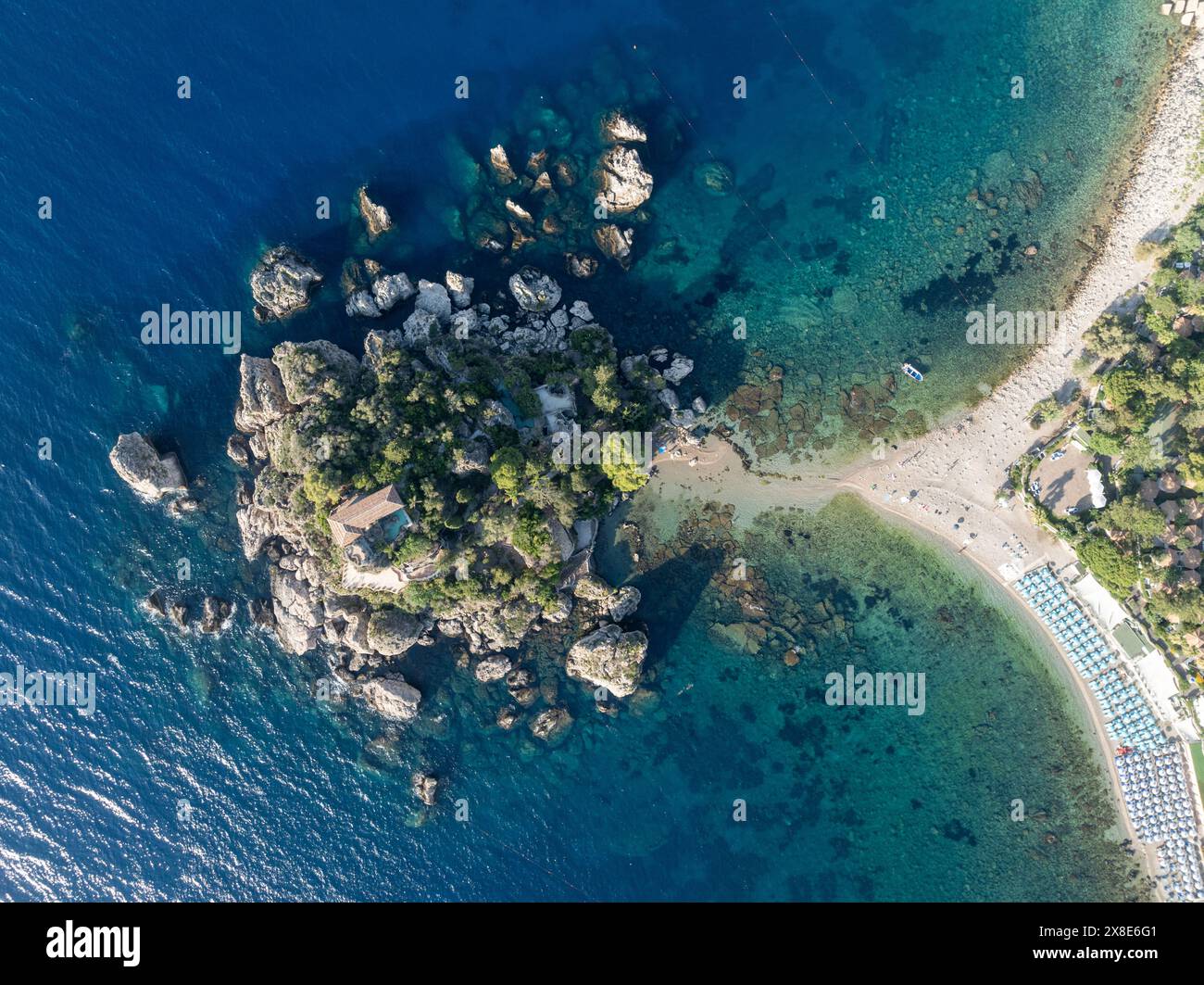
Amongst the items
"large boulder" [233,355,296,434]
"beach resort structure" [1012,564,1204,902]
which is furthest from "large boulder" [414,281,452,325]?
"beach resort structure" [1012,564,1204,902]

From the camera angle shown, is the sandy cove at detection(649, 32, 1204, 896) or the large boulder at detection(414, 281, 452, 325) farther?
the sandy cove at detection(649, 32, 1204, 896)

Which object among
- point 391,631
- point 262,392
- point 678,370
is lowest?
point 391,631

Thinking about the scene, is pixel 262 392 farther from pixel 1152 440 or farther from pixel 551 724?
pixel 1152 440

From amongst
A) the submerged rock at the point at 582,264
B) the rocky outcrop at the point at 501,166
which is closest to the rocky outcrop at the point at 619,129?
the rocky outcrop at the point at 501,166

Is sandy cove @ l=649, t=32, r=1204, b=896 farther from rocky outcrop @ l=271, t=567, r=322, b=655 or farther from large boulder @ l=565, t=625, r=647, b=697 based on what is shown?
rocky outcrop @ l=271, t=567, r=322, b=655

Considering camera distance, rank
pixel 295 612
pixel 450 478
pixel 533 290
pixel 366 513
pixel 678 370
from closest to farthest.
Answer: pixel 366 513 < pixel 450 478 < pixel 533 290 < pixel 678 370 < pixel 295 612

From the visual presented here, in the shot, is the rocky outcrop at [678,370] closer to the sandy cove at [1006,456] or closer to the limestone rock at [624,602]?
the sandy cove at [1006,456]

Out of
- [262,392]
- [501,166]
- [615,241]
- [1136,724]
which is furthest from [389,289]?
[1136,724]
